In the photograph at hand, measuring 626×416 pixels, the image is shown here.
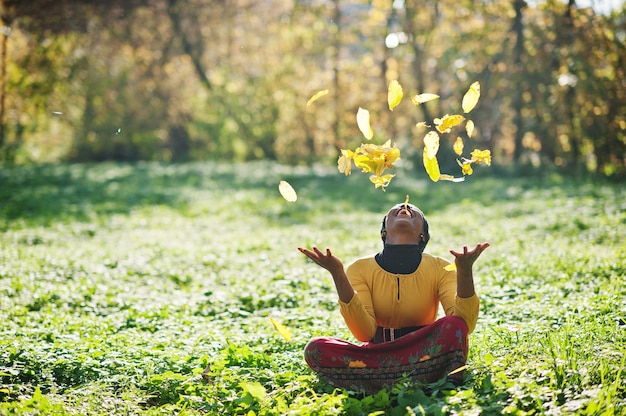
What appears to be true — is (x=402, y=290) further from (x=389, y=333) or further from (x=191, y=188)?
(x=191, y=188)

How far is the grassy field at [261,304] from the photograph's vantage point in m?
3.76

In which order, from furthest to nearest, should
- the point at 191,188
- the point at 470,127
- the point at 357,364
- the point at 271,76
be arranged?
the point at 271,76
the point at 191,188
the point at 470,127
the point at 357,364

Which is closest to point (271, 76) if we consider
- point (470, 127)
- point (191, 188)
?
point (191, 188)

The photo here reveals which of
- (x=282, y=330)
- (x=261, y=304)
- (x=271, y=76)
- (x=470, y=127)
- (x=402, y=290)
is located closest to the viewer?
(x=402, y=290)

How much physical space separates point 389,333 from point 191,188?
42.3 ft

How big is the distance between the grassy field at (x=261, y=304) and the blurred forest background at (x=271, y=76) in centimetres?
478

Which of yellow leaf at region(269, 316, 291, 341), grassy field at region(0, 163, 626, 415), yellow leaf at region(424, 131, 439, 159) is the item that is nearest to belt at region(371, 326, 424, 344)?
grassy field at region(0, 163, 626, 415)

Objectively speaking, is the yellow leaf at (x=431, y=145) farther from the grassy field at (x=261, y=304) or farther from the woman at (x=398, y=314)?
the grassy field at (x=261, y=304)

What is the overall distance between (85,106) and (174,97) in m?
3.69

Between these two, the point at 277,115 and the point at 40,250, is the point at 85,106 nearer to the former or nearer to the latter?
the point at 277,115

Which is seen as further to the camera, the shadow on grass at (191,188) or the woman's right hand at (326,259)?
the shadow on grass at (191,188)

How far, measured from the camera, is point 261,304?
254 inches

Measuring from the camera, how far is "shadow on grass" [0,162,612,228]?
13180mm

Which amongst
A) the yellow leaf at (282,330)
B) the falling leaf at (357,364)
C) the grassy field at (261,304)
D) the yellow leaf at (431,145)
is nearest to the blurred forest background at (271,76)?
the grassy field at (261,304)
